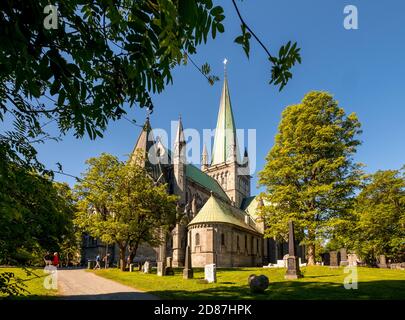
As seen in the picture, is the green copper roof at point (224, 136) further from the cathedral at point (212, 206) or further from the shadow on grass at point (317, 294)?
the shadow on grass at point (317, 294)

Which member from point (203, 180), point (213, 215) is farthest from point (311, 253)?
point (203, 180)

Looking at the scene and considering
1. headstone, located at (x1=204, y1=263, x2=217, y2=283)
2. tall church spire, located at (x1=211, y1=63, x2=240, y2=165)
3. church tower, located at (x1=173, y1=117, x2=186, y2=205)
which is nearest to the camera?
headstone, located at (x1=204, y1=263, x2=217, y2=283)

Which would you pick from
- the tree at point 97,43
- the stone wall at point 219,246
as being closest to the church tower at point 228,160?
the stone wall at point 219,246

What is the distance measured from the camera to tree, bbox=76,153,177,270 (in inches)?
1158

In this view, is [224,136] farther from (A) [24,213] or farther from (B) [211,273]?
(A) [24,213]

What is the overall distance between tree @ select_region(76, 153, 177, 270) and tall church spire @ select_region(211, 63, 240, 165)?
41.3 m

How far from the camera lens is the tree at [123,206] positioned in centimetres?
2942

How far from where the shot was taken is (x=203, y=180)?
2542 inches

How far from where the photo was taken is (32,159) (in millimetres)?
6414

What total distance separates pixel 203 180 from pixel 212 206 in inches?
942

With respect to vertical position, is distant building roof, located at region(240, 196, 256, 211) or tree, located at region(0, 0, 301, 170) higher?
distant building roof, located at region(240, 196, 256, 211)

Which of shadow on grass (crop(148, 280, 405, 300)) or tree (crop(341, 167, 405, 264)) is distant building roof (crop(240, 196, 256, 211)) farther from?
shadow on grass (crop(148, 280, 405, 300))

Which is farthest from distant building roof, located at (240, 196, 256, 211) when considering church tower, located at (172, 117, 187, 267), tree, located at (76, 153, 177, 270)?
tree, located at (76, 153, 177, 270)

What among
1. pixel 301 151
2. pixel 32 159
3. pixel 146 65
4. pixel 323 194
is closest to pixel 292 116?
pixel 301 151
